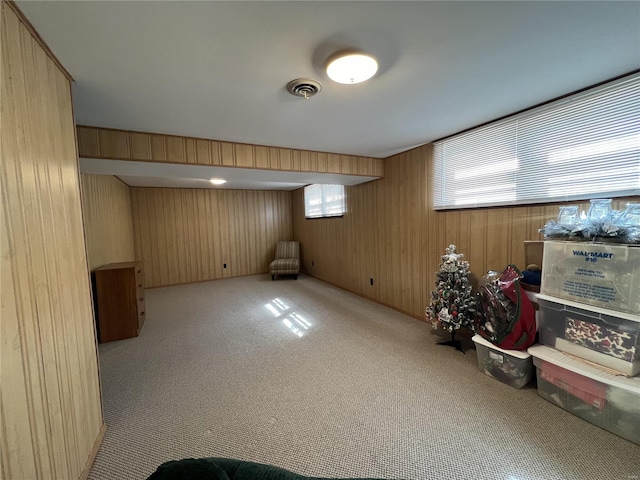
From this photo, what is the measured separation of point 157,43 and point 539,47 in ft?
6.52

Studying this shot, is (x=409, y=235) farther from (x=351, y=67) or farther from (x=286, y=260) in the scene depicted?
(x=286, y=260)

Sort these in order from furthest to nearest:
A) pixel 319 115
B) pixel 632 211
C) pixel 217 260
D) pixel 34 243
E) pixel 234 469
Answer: pixel 217 260 < pixel 319 115 < pixel 632 211 < pixel 34 243 < pixel 234 469

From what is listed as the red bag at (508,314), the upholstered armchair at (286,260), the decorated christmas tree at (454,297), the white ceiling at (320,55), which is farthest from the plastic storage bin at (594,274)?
the upholstered armchair at (286,260)

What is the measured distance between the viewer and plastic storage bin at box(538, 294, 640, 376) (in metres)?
1.51

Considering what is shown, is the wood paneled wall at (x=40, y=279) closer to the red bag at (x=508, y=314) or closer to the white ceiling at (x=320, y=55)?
the white ceiling at (x=320, y=55)

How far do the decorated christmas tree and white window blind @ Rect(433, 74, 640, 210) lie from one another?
711 millimetres

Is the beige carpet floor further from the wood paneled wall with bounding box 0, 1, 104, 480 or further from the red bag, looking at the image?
the wood paneled wall with bounding box 0, 1, 104, 480

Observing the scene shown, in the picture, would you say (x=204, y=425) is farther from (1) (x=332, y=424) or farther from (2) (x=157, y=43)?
(2) (x=157, y=43)

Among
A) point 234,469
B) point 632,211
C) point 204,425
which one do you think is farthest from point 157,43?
point 632,211

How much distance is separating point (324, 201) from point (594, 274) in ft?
14.1

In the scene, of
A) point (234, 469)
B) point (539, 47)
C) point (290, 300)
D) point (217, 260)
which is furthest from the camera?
point (217, 260)

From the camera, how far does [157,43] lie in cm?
126

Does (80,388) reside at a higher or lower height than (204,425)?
higher

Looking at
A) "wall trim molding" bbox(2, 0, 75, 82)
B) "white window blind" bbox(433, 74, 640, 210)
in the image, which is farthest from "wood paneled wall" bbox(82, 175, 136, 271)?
"white window blind" bbox(433, 74, 640, 210)
